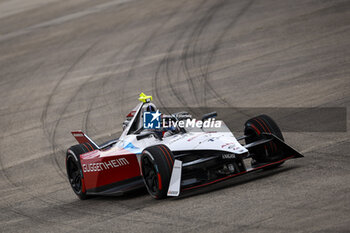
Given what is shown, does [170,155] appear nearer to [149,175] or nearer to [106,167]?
[149,175]

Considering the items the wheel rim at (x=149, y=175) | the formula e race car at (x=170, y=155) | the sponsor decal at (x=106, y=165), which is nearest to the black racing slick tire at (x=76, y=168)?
the formula e race car at (x=170, y=155)

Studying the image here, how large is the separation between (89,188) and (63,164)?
12.6 feet

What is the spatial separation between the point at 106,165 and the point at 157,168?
1.94 m

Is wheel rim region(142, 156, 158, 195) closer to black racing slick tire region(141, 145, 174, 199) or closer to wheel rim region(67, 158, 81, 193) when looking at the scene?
black racing slick tire region(141, 145, 174, 199)

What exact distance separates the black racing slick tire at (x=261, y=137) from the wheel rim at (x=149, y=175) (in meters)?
1.96

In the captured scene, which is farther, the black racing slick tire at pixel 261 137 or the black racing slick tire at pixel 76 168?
the black racing slick tire at pixel 76 168

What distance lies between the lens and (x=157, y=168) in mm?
10500

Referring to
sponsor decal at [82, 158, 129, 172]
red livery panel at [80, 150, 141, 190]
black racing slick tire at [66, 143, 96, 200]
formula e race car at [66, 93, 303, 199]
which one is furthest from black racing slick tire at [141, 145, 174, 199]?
black racing slick tire at [66, 143, 96, 200]

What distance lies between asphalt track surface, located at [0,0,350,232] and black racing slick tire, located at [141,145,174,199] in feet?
1.08

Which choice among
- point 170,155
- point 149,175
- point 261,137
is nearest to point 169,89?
point 261,137

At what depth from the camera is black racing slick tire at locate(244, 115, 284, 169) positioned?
1161 cm

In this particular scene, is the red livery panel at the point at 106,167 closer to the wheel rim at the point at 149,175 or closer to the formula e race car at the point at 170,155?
the formula e race car at the point at 170,155

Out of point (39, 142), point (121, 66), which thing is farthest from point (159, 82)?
point (39, 142)

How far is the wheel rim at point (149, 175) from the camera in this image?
11.0 m
